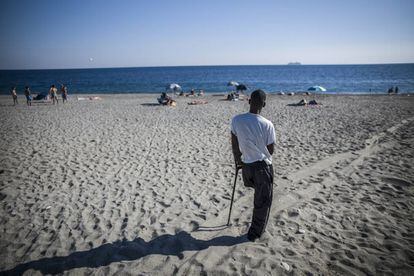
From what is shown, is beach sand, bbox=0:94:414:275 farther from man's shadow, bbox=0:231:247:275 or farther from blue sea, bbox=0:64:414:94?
blue sea, bbox=0:64:414:94

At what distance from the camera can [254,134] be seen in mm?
3201

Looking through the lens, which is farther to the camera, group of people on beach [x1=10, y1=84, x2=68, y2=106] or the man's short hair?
group of people on beach [x1=10, y1=84, x2=68, y2=106]

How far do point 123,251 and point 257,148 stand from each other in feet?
8.34

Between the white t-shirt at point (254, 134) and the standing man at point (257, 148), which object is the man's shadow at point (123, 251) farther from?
the white t-shirt at point (254, 134)

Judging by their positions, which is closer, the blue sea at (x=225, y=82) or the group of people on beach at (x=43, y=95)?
the group of people on beach at (x=43, y=95)

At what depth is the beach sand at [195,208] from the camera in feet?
10.7

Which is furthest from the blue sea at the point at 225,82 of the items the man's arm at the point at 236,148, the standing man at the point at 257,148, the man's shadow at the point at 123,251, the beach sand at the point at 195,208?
the standing man at the point at 257,148

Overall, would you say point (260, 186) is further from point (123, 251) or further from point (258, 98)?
point (123, 251)

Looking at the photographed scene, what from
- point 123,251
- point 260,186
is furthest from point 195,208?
point 260,186

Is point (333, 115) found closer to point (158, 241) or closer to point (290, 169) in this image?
point (290, 169)

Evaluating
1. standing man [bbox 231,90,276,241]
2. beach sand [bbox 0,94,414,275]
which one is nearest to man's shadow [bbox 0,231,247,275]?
beach sand [bbox 0,94,414,275]

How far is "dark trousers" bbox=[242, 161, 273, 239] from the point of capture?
3.30 metres

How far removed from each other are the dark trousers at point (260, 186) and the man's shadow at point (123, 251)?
17.5 inches

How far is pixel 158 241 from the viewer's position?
3.68 meters
